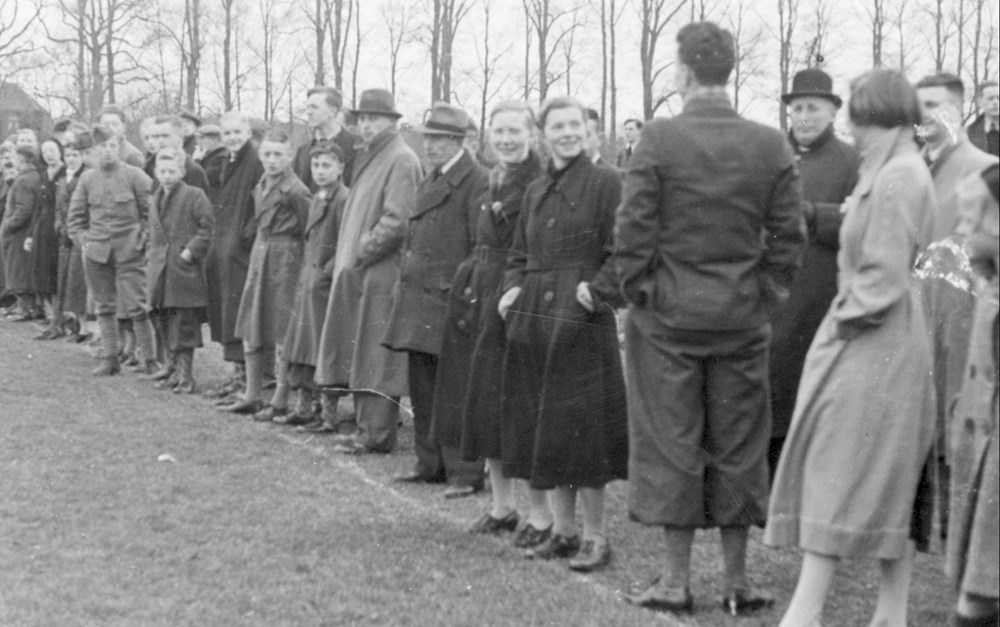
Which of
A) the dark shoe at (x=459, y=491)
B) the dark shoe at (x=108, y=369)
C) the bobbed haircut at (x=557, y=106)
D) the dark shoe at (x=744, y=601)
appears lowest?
the dark shoe at (x=744, y=601)

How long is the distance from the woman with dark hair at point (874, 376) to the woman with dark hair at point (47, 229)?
13.3 meters

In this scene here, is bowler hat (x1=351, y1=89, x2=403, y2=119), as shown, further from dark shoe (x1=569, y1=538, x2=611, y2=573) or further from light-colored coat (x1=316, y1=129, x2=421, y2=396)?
dark shoe (x1=569, y1=538, x2=611, y2=573)

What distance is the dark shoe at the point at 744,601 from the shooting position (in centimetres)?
562

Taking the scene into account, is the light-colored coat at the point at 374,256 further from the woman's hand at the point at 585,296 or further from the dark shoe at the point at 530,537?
the woman's hand at the point at 585,296

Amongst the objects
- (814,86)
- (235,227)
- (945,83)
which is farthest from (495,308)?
(235,227)

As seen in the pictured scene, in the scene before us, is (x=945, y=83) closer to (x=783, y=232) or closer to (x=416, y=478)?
(x=783, y=232)

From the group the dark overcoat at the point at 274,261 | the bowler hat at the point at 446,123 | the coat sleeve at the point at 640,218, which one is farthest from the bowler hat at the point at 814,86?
the dark overcoat at the point at 274,261

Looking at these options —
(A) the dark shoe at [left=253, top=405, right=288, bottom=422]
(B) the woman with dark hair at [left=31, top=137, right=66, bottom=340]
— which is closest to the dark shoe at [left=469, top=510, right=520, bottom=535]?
(A) the dark shoe at [left=253, top=405, right=288, bottom=422]

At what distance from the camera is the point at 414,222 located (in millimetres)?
8539

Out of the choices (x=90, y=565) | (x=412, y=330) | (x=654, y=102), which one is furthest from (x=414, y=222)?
(x=654, y=102)

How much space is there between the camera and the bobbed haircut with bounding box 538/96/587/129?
650 cm

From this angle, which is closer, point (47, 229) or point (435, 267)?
point (435, 267)

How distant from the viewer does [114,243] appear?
43.8 ft

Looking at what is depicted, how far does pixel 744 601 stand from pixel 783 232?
1488 mm
